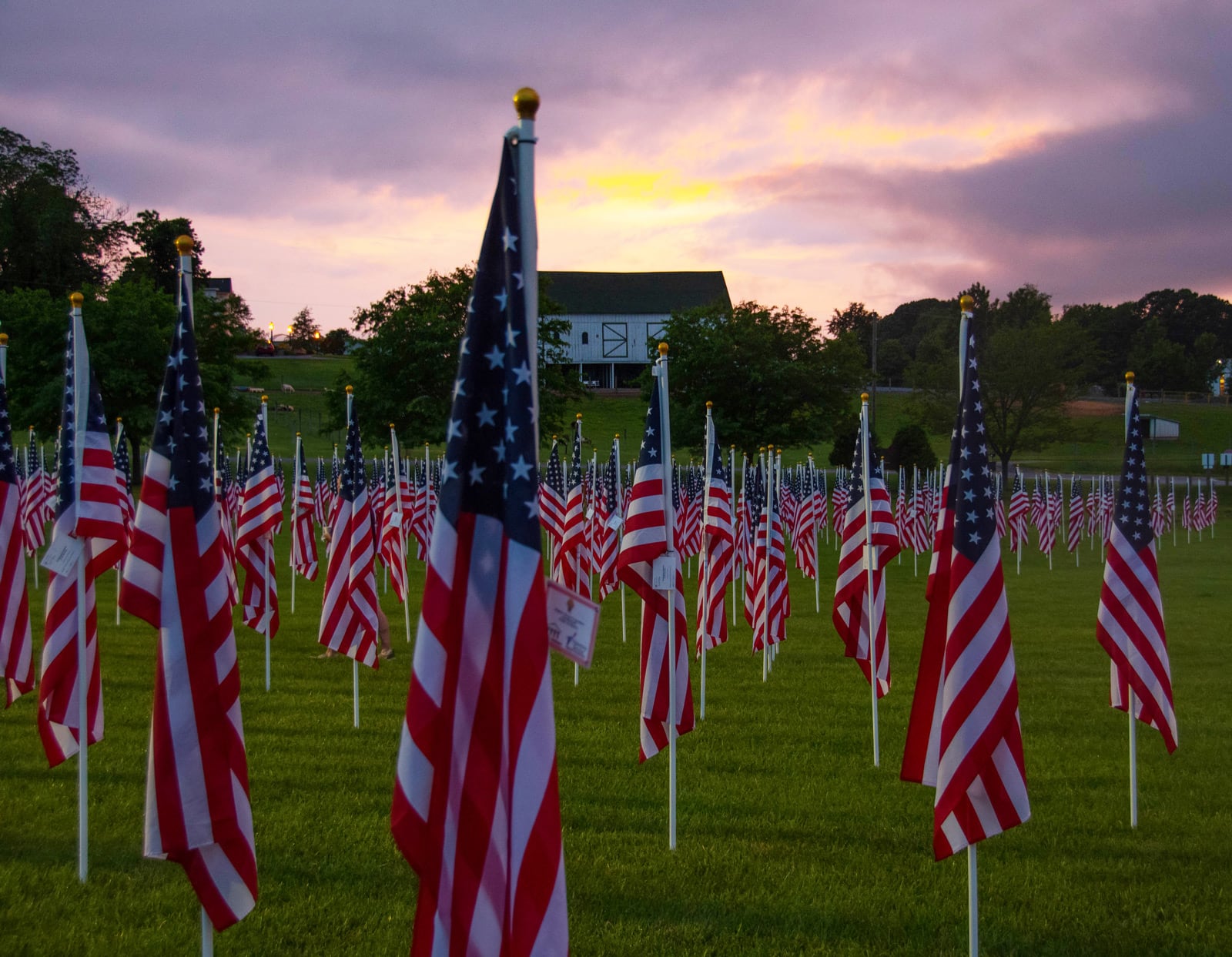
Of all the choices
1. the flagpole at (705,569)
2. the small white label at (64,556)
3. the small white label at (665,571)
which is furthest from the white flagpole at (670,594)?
the small white label at (64,556)

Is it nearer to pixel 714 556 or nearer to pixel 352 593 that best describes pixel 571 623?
pixel 352 593

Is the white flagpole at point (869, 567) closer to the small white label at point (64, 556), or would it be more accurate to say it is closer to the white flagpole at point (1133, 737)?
the white flagpole at point (1133, 737)

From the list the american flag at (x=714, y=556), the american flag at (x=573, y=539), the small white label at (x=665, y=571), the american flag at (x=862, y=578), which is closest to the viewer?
the small white label at (x=665, y=571)

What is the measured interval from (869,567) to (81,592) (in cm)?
791

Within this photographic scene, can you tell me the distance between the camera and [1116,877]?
7910mm

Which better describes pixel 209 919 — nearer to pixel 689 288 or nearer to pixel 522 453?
pixel 522 453

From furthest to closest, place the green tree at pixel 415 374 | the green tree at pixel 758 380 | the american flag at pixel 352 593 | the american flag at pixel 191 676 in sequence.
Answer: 1. the green tree at pixel 758 380
2. the green tree at pixel 415 374
3. the american flag at pixel 352 593
4. the american flag at pixel 191 676

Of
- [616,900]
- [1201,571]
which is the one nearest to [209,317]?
[1201,571]

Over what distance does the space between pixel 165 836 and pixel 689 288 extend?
94.1 m

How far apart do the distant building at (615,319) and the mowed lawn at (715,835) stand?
7486 cm

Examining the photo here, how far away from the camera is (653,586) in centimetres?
868

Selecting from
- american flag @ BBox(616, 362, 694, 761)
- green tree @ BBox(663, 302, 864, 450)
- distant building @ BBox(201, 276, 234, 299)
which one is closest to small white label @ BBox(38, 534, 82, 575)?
american flag @ BBox(616, 362, 694, 761)

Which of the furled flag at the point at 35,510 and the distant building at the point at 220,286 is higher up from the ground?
the distant building at the point at 220,286

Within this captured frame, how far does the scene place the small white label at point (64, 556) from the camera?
7.17 metres
